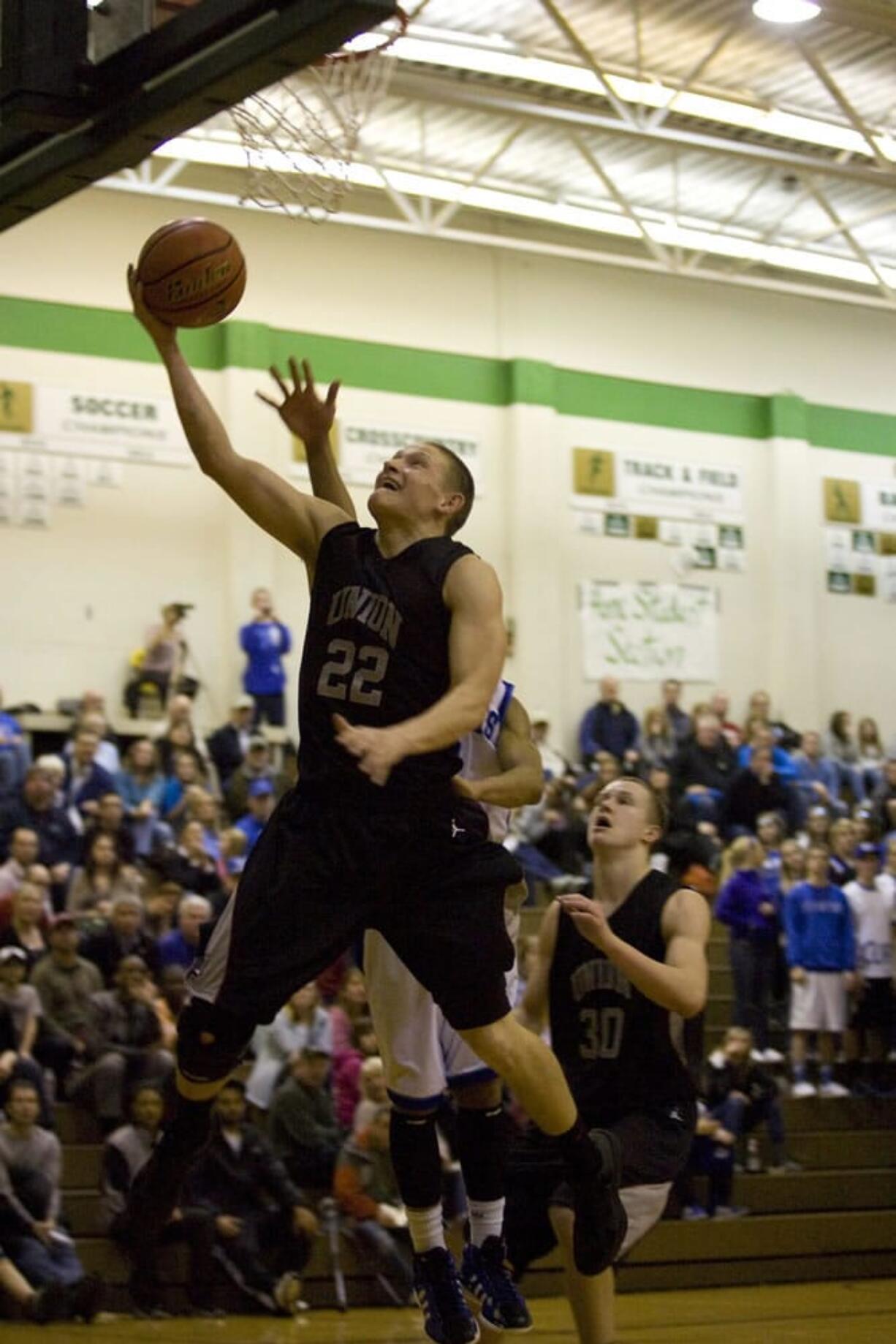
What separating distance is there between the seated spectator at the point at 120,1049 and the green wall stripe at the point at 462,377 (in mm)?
8631

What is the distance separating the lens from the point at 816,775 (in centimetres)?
1934

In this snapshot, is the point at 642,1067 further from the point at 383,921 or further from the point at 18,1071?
the point at 18,1071

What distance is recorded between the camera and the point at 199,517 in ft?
61.2

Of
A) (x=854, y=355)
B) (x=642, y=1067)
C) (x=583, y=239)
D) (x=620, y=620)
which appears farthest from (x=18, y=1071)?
(x=854, y=355)

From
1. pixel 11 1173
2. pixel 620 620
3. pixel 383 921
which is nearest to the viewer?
pixel 383 921

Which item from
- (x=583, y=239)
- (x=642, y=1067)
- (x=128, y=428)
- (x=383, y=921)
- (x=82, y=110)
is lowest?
(x=642, y=1067)

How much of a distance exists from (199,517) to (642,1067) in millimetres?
13176

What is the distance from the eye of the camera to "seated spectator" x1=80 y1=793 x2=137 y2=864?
12.6m

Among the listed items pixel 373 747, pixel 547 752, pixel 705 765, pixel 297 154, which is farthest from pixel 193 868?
pixel 373 747

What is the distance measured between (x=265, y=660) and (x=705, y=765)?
3.91m

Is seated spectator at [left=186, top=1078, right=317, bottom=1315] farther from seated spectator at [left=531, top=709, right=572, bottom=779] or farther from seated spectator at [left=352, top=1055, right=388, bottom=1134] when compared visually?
seated spectator at [left=531, top=709, right=572, bottom=779]

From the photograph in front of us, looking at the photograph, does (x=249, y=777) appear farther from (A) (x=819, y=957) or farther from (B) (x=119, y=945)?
(A) (x=819, y=957)

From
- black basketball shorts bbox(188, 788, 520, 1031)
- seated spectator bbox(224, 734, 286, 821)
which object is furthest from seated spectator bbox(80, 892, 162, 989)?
black basketball shorts bbox(188, 788, 520, 1031)

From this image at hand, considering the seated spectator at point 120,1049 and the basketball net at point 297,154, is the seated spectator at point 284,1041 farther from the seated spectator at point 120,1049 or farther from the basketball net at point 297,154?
the basketball net at point 297,154
